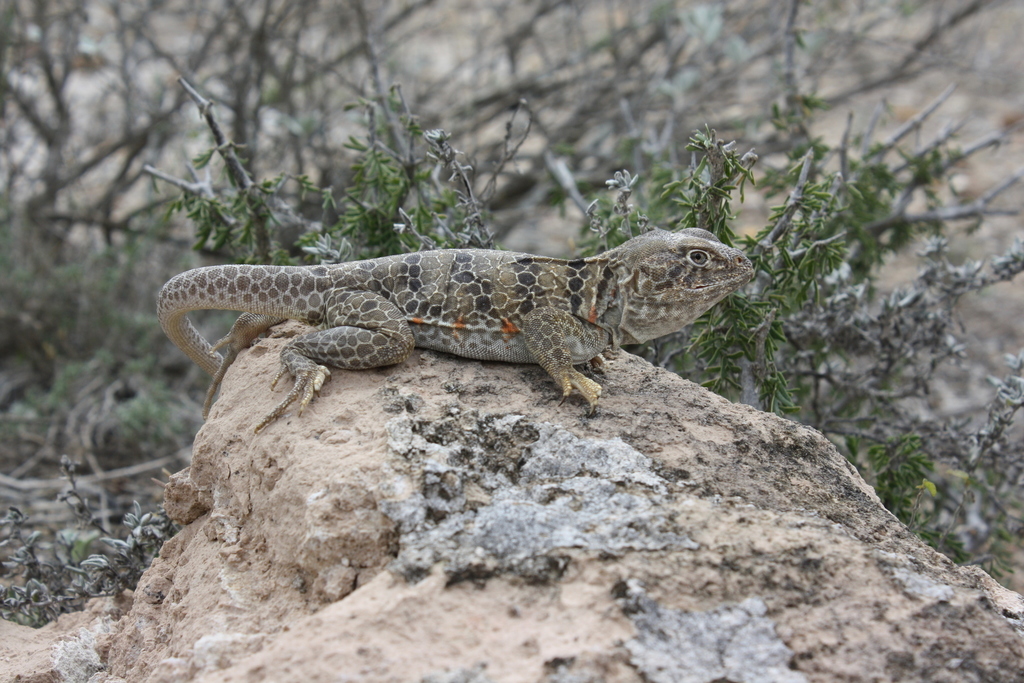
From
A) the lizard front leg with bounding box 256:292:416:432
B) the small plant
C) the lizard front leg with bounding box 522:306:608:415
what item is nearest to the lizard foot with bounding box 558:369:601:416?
the lizard front leg with bounding box 522:306:608:415

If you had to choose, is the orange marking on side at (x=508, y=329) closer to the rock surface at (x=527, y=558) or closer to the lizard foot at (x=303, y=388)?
the rock surface at (x=527, y=558)

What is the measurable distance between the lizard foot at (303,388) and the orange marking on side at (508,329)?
870mm

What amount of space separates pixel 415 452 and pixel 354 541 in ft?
1.41

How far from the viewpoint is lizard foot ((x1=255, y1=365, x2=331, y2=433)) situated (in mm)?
3605

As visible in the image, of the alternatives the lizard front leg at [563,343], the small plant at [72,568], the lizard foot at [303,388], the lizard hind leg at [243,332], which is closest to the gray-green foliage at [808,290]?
the lizard hind leg at [243,332]

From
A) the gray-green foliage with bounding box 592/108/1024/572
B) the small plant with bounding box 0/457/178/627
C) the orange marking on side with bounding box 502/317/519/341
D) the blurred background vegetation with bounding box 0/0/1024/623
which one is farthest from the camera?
the blurred background vegetation with bounding box 0/0/1024/623

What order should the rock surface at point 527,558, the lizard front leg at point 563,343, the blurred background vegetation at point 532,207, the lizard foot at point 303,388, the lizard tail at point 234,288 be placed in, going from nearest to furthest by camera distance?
the rock surface at point 527,558
the lizard foot at point 303,388
the lizard front leg at point 563,343
the lizard tail at point 234,288
the blurred background vegetation at point 532,207

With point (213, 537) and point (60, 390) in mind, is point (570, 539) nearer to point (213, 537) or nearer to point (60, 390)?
point (213, 537)

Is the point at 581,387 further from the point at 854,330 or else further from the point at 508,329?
the point at 854,330

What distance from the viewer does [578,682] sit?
2420 mm

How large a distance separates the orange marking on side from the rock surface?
238mm

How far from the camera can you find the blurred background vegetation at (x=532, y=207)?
4789 millimetres


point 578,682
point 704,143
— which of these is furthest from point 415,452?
point 704,143

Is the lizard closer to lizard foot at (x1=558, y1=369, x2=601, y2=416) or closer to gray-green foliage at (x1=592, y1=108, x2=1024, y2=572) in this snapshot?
lizard foot at (x1=558, y1=369, x2=601, y2=416)
